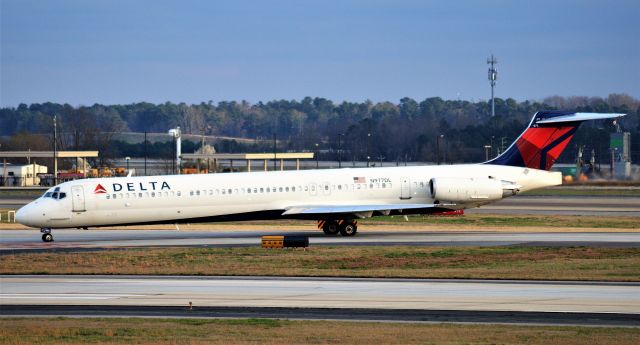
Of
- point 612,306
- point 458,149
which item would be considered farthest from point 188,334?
point 458,149

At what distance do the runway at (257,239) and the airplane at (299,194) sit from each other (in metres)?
1.09

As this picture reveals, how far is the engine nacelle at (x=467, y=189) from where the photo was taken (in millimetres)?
49312

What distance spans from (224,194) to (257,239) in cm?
263

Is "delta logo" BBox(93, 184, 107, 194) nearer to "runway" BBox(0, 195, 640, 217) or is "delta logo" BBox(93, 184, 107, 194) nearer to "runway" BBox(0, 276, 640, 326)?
"runway" BBox(0, 276, 640, 326)

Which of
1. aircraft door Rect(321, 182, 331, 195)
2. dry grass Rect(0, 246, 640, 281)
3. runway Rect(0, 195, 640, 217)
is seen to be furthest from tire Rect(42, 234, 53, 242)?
runway Rect(0, 195, 640, 217)

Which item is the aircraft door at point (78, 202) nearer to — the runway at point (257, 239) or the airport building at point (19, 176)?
the runway at point (257, 239)

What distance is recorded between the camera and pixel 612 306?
27.0 m

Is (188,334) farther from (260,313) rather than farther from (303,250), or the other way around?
(303,250)

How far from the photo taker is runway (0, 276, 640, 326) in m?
26.1

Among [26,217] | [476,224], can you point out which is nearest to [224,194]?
[26,217]

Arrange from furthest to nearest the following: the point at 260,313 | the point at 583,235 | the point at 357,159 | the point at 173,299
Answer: the point at 357,159
the point at 583,235
the point at 173,299
the point at 260,313

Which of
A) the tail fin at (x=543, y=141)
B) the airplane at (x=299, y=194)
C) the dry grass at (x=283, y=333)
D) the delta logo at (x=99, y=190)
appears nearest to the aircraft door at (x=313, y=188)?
the airplane at (x=299, y=194)

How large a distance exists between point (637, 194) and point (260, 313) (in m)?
66.9

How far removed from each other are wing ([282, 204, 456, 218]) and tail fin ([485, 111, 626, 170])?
17.2ft
